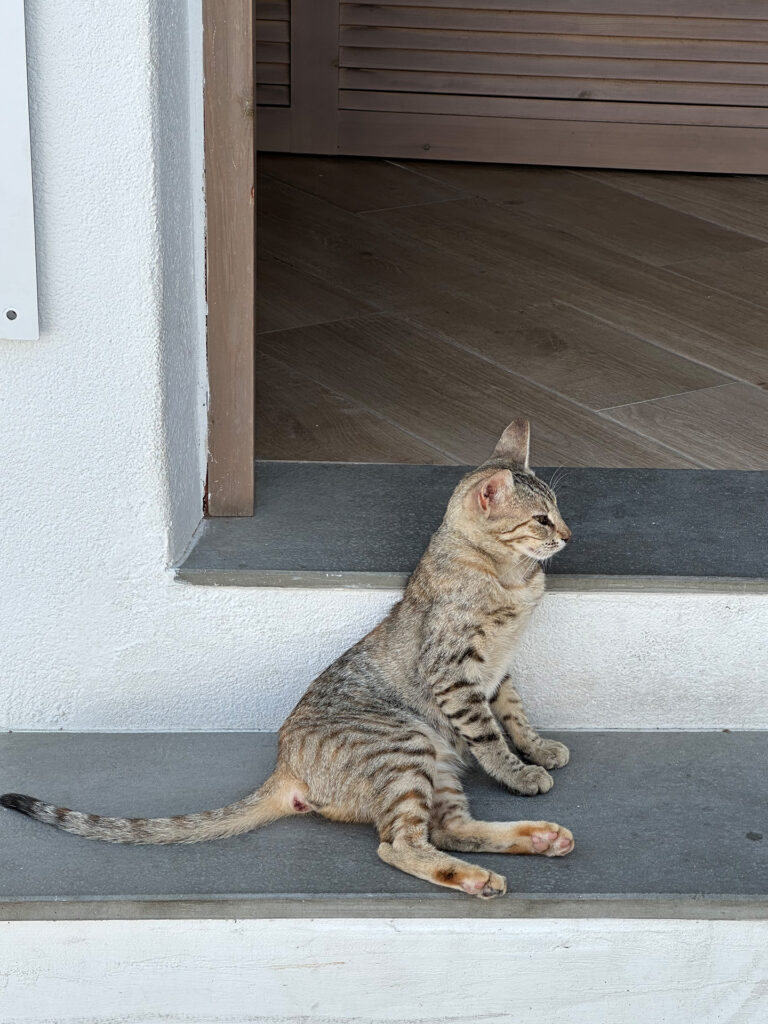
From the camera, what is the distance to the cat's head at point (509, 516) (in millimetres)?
2105

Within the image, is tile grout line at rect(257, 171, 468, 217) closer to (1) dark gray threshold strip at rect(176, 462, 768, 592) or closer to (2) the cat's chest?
(1) dark gray threshold strip at rect(176, 462, 768, 592)

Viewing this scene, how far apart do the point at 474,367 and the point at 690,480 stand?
0.86 meters

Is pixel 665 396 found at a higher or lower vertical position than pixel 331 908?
higher

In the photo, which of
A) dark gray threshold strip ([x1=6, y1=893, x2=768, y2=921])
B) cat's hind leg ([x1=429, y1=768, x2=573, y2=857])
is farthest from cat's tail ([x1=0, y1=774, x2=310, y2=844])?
cat's hind leg ([x1=429, y1=768, x2=573, y2=857])

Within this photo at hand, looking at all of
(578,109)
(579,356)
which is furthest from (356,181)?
(579,356)

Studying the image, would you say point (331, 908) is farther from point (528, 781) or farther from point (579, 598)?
point (579, 598)

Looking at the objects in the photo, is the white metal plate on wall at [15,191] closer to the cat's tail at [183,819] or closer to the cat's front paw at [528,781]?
the cat's tail at [183,819]

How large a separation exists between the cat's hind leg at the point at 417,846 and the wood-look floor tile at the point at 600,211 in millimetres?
2617

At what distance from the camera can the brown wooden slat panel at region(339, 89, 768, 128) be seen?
487 centimetres

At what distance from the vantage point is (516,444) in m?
2.28

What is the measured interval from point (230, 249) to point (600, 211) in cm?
266

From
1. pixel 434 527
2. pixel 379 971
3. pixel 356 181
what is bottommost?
pixel 379 971

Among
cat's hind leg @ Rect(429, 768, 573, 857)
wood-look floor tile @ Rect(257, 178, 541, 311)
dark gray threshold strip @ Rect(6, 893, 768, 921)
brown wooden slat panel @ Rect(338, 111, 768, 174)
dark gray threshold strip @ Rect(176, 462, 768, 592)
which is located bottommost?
dark gray threshold strip @ Rect(6, 893, 768, 921)

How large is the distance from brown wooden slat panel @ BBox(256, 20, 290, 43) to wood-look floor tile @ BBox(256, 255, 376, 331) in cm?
139
